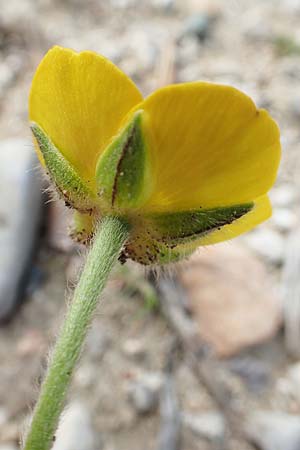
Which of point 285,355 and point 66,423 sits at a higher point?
point 285,355

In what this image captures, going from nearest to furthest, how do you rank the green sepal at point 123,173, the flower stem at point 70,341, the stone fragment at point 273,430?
the flower stem at point 70,341
the green sepal at point 123,173
the stone fragment at point 273,430

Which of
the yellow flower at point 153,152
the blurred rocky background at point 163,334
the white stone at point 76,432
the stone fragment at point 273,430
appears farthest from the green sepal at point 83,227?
the stone fragment at point 273,430

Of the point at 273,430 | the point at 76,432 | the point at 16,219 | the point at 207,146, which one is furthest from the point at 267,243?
the point at 207,146

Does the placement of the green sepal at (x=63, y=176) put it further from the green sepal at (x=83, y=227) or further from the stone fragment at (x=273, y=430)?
the stone fragment at (x=273, y=430)

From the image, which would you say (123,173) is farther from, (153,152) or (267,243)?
(267,243)

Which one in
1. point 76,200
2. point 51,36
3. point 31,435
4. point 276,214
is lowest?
point 31,435

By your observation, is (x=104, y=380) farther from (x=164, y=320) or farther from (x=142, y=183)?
(x=142, y=183)

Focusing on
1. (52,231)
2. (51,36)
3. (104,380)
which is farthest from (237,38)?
(104,380)
